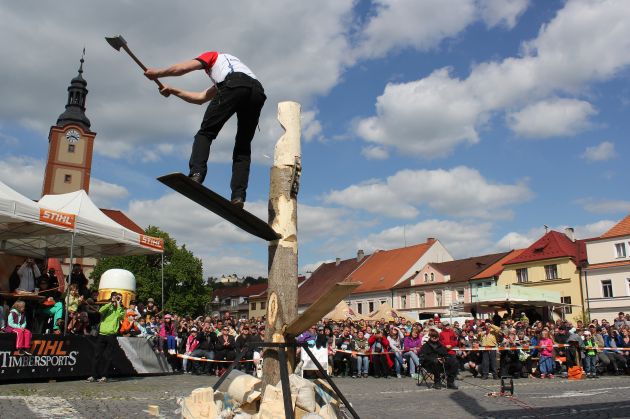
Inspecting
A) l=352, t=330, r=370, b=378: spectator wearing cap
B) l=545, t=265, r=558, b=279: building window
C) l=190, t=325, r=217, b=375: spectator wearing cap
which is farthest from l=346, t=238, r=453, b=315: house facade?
l=190, t=325, r=217, b=375: spectator wearing cap

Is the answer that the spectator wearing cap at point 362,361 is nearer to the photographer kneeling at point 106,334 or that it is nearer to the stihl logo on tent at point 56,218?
the photographer kneeling at point 106,334

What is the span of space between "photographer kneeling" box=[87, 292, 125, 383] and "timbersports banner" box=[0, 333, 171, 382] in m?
0.21

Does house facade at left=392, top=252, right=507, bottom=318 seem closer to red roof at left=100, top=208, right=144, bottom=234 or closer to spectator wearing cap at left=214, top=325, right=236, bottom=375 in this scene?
red roof at left=100, top=208, right=144, bottom=234

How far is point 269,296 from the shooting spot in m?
5.10

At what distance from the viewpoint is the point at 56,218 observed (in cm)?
Result: 1284

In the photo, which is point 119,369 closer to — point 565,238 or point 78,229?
point 78,229

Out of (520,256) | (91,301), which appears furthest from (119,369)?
(520,256)

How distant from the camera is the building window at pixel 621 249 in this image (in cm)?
4272

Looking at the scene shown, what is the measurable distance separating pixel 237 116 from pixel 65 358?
29.0ft

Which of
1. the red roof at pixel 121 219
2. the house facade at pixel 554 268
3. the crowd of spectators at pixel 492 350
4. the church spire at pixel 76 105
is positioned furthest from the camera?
the red roof at pixel 121 219

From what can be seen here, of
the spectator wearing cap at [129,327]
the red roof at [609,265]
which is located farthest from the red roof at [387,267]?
the spectator wearing cap at [129,327]

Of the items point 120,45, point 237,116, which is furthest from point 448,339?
point 120,45

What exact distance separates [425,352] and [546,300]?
1698cm

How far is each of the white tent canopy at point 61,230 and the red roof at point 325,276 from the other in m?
51.0
